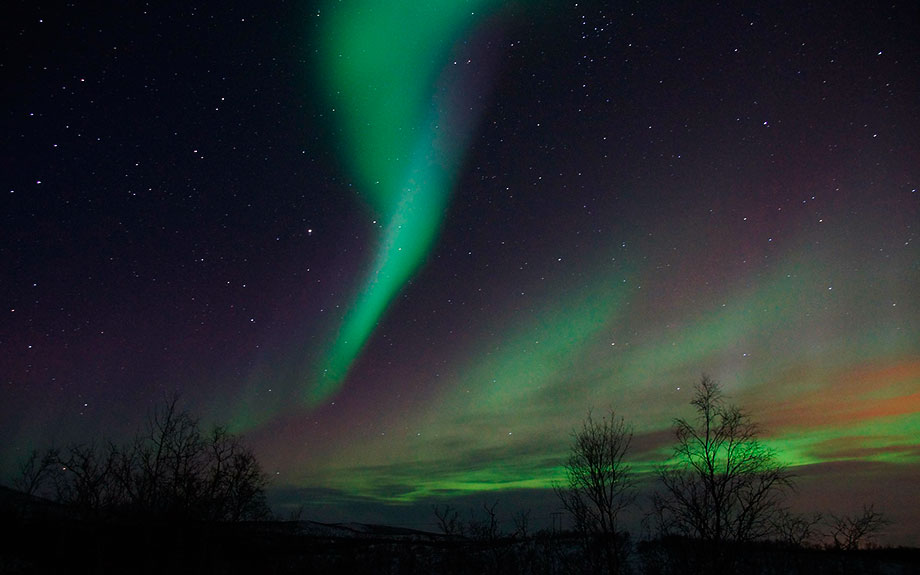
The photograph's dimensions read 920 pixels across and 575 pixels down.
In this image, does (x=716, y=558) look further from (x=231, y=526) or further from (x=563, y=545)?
(x=231, y=526)

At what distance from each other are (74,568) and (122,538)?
3074 millimetres

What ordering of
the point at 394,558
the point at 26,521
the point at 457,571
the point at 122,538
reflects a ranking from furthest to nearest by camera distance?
1. the point at 394,558
2. the point at 457,571
3. the point at 26,521
4. the point at 122,538

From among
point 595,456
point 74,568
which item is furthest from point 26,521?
point 595,456

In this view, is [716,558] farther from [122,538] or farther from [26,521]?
[26,521]

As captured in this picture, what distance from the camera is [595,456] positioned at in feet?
115

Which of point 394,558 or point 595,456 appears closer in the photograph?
point 595,456

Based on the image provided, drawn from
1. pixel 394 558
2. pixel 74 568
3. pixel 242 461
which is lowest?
pixel 394 558

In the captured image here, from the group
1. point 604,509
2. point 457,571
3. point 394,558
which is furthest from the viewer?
point 394,558

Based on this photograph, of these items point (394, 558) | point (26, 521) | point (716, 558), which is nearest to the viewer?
point (716, 558)

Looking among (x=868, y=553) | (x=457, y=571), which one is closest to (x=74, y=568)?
(x=457, y=571)

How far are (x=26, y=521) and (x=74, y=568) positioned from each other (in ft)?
38.7

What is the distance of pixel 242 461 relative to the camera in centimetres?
4438

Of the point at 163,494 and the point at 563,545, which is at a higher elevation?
the point at 163,494

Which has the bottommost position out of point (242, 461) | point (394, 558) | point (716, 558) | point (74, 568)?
point (394, 558)
